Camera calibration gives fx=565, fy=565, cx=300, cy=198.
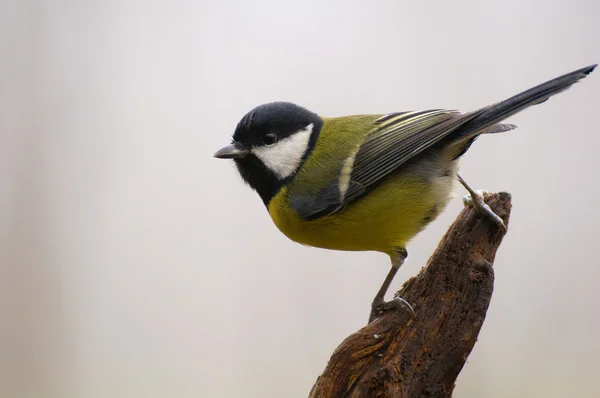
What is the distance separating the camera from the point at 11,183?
273cm

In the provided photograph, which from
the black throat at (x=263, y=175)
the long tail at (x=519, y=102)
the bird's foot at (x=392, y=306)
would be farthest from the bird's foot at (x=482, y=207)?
the black throat at (x=263, y=175)

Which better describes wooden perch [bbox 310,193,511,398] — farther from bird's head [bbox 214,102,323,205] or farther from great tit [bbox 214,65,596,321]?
bird's head [bbox 214,102,323,205]

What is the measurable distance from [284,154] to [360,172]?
247 mm

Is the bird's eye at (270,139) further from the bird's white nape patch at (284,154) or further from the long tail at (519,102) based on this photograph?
the long tail at (519,102)

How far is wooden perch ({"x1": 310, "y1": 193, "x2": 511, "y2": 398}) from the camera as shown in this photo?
1.40 meters

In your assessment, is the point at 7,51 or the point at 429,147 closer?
the point at 429,147

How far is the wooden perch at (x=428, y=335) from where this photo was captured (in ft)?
4.59

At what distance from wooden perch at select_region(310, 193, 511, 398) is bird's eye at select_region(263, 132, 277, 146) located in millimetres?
584

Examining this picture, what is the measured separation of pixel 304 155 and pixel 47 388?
187 centimetres

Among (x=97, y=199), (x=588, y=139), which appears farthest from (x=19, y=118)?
(x=588, y=139)

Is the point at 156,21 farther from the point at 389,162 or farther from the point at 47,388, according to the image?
the point at 47,388

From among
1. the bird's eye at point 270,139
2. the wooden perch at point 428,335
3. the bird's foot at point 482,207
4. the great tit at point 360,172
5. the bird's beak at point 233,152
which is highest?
the bird's eye at point 270,139

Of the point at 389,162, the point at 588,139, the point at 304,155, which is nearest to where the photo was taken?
the point at 389,162

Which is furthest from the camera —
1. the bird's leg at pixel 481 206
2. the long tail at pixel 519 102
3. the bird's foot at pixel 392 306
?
the bird's leg at pixel 481 206
